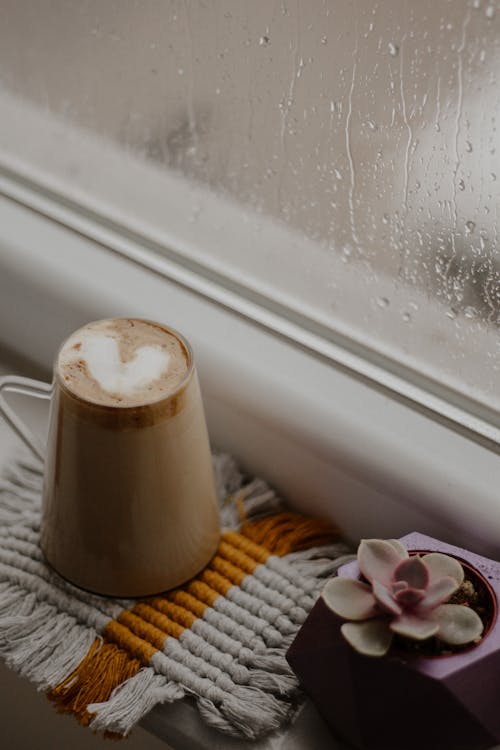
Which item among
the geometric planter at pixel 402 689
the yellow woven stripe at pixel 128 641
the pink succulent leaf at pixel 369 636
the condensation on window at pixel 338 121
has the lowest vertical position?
the yellow woven stripe at pixel 128 641

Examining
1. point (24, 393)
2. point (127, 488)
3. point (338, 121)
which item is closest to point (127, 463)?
point (127, 488)

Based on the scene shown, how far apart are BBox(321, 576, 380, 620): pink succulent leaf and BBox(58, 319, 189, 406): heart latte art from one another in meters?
0.13

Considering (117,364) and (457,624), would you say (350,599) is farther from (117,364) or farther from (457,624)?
(117,364)

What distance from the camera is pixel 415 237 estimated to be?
0.61 metres

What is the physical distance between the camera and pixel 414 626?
1.61ft

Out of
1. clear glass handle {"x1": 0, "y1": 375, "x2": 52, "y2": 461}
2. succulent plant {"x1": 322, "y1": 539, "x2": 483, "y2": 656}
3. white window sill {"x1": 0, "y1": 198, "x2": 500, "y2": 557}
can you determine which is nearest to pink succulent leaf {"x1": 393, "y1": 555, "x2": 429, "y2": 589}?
succulent plant {"x1": 322, "y1": 539, "x2": 483, "y2": 656}

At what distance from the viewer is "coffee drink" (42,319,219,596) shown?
546mm

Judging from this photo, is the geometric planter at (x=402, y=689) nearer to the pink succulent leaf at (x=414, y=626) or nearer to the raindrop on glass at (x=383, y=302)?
the pink succulent leaf at (x=414, y=626)

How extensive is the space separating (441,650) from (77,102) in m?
0.45

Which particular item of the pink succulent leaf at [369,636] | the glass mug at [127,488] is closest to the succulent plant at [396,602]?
the pink succulent leaf at [369,636]

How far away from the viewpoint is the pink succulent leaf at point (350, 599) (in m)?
0.50

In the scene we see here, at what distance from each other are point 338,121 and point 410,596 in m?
0.27

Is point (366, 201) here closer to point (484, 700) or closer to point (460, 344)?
point (460, 344)

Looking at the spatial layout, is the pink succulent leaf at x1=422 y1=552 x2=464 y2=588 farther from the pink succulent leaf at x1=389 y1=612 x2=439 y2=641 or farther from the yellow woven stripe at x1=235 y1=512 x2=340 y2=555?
the yellow woven stripe at x1=235 y1=512 x2=340 y2=555
